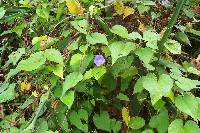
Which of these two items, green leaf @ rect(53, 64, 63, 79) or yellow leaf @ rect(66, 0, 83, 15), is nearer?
green leaf @ rect(53, 64, 63, 79)

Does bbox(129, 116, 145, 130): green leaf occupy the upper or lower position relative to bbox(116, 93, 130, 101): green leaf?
lower

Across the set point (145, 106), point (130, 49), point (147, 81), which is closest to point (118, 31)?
point (130, 49)

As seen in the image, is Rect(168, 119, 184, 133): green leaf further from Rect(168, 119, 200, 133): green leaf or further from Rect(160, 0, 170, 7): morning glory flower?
Rect(160, 0, 170, 7): morning glory flower

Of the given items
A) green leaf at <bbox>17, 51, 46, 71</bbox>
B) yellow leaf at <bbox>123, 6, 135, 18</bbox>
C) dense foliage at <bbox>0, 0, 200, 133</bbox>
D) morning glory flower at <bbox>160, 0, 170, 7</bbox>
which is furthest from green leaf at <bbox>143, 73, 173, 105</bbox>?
morning glory flower at <bbox>160, 0, 170, 7</bbox>

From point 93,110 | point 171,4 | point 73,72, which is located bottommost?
point 93,110

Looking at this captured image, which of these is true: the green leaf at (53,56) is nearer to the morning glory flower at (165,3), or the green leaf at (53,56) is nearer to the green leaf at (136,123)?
the green leaf at (136,123)

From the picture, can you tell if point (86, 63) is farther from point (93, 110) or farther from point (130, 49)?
point (93, 110)

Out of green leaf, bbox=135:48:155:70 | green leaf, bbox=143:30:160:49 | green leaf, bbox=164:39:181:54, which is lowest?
green leaf, bbox=164:39:181:54
